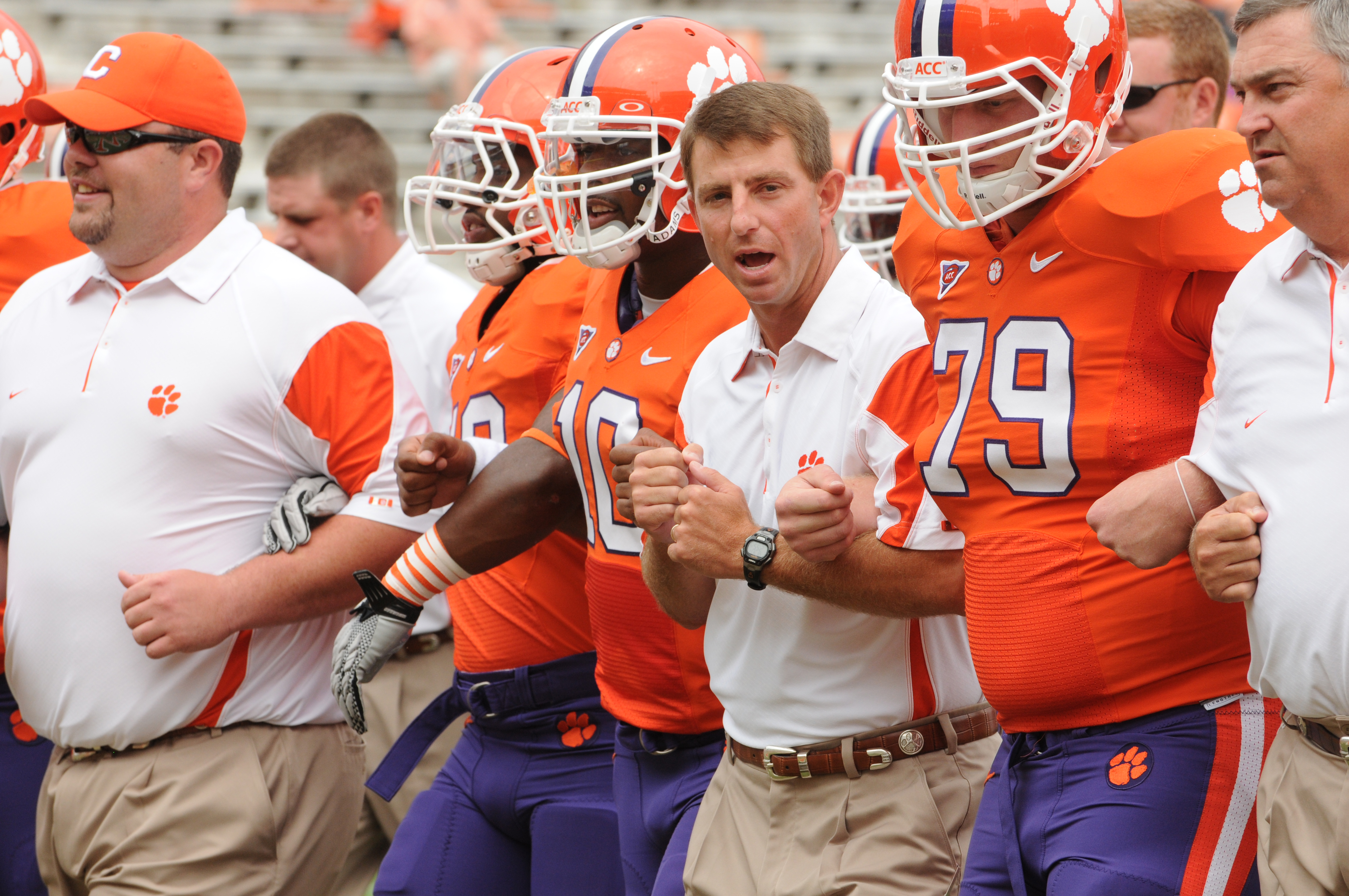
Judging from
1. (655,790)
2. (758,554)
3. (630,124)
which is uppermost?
(630,124)

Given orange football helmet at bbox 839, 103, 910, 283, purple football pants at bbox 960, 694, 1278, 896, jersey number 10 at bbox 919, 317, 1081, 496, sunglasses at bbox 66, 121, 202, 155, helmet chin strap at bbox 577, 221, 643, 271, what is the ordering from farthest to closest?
orange football helmet at bbox 839, 103, 910, 283, sunglasses at bbox 66, 121, 202, 155, helmet chin strap at bbox 577, 221, 643, 271, jersey number 10 at bbox 919, 317, 1081, 496, purple football pants at bbox 960, 694, 1278, 896

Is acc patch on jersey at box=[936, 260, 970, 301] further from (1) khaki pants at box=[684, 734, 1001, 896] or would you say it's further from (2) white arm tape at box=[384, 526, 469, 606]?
(2) white arm tape at box=[384, 526, 469, 606]

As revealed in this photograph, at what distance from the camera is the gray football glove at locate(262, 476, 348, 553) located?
3.50 metres

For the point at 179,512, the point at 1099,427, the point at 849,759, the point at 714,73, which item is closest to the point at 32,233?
the point at 179,512

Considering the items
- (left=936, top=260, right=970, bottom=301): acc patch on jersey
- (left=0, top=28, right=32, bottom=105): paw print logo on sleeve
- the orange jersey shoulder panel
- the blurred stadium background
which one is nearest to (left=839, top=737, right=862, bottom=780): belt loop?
(left=936, top=260, right=970, bottom=301): acc patch on jersey

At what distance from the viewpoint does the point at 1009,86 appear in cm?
246

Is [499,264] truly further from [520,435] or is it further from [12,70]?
[12,70]

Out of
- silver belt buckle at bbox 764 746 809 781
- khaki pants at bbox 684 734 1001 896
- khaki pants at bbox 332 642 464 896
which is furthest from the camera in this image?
khaki pants at bbox 332 642 464 896

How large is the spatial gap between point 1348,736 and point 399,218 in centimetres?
1094

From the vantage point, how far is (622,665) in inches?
124

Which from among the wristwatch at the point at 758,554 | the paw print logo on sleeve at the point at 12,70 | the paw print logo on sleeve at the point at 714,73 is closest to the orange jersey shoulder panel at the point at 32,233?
the paw print logo on sleeve at the point at 12,70

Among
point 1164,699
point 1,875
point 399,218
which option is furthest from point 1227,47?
point 399,218

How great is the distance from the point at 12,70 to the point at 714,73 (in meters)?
2.31

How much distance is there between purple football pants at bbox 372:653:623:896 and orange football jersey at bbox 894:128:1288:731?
4.11ft
